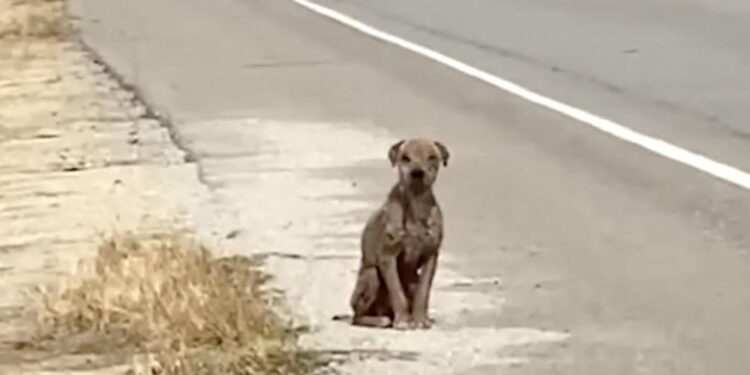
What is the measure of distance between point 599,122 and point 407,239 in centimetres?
662

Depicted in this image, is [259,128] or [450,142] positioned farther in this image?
[259,128]

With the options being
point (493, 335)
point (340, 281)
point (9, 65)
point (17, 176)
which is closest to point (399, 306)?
point (493, 335)

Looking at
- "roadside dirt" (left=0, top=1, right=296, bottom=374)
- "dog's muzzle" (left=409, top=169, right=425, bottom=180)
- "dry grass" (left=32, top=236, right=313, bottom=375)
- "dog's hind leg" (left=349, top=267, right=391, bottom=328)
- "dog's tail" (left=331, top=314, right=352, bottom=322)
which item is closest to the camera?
"dry grass" (left=32, top=236, right=313, bottom=375)

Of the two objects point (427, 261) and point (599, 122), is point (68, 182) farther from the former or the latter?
point (427, 261)

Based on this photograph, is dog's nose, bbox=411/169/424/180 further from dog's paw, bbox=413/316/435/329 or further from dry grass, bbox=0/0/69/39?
dry grass, bbox=0/0/69/39

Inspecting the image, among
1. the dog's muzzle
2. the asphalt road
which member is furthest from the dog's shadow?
the dog's muzzle

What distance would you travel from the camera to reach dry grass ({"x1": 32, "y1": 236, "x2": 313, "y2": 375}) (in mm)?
6926

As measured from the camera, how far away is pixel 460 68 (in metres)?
17.7

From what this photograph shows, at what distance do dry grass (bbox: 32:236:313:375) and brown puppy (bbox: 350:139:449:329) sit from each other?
14.2 inches

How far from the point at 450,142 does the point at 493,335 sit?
5.63 metres

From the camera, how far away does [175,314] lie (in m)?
7.43

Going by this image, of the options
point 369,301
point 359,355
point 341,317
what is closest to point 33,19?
point 341,317

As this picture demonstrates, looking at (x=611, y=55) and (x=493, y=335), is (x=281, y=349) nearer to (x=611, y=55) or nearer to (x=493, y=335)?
(x=493, y=335)

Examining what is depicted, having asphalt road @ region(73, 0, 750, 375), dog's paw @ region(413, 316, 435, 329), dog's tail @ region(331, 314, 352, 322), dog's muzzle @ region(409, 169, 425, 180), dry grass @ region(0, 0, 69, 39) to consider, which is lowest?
dry grass @ region(0, 0, 69, 39)
